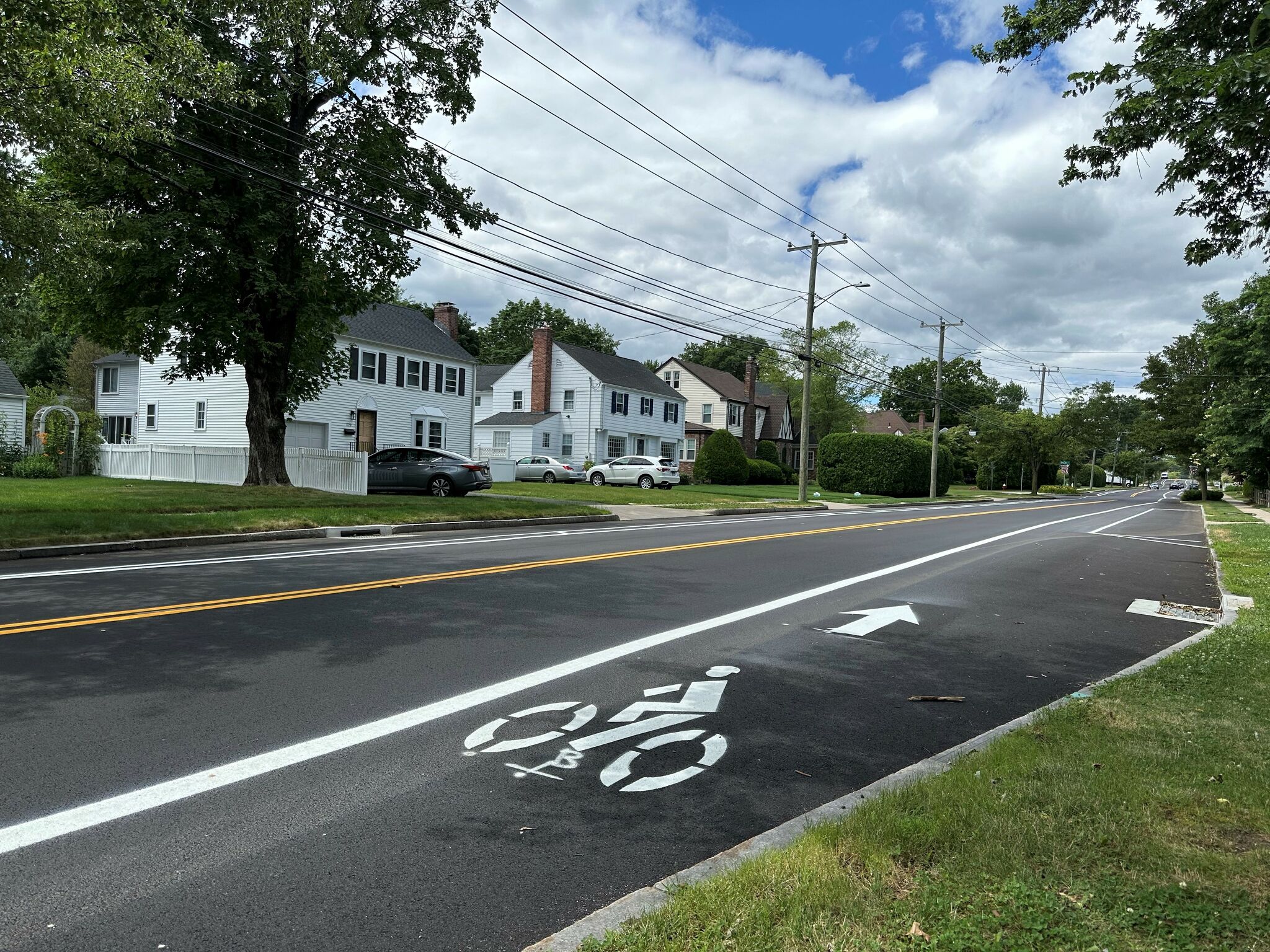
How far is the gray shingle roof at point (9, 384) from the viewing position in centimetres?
3606

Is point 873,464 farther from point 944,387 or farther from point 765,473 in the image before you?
point 944,387

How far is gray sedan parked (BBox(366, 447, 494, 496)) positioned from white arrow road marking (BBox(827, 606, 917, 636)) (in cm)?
1730

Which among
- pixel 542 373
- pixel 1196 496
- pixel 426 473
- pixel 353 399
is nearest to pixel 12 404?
pixel 353 399

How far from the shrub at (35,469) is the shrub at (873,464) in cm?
3680

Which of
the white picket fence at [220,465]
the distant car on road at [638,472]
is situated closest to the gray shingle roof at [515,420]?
the distant car on road at [638,472]

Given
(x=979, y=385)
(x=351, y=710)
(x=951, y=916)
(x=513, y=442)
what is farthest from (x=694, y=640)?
(x=979, y=385)

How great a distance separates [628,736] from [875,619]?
4571mm

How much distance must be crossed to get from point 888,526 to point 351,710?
750 inches

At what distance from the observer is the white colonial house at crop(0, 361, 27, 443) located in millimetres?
35594

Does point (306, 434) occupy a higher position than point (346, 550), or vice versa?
point (306, 434)

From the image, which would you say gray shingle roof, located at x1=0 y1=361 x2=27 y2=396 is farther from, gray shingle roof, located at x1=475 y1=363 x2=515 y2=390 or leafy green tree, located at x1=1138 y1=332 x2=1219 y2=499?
leafy green tree, located at x1=1138 y1=332 x2=1219 y2=499

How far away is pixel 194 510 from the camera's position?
16734 mm

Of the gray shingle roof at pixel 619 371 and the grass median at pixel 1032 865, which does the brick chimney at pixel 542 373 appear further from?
the grass median at pixel 1032 865

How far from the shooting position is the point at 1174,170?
29.7 ft
